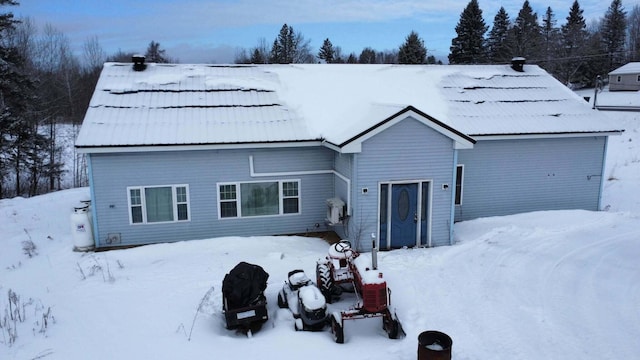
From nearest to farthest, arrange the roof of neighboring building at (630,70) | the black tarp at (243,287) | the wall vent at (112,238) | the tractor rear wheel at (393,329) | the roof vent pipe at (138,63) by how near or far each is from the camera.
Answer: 1. the tractor rear wheel at (393,329)
2. the black tarp at (243,287)
3. the wall vent at (112,238)
4. the roof vent pipe at (138,63)
5. the roof of neighboring building at (630,70)

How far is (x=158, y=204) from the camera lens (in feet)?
43.3

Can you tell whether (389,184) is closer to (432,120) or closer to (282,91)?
(432,120)

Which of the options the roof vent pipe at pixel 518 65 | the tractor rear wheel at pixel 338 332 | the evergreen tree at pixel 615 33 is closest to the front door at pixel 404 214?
the tractor rear wheel at pixel 338 332

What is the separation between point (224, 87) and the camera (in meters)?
15.8

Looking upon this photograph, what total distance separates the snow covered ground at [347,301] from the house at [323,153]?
90 centimetres

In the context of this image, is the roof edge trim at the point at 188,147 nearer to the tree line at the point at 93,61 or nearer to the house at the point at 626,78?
the tree line at the point at 93,61

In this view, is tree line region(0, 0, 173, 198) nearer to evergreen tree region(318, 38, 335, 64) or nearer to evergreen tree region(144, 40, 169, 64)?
evergreen tree region(144, 40, 169, 64)

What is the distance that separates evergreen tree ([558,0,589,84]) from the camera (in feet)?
176

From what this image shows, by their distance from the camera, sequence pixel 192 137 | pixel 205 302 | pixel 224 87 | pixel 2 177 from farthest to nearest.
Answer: pixel 2 177, pixel 224 87, pixel 192 137, pixel 205 302

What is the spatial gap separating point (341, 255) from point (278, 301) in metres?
1.61

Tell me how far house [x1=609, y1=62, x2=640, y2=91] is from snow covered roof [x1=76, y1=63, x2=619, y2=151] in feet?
144

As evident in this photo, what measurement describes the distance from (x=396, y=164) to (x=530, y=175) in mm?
6238

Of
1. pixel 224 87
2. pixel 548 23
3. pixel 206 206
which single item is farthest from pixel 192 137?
pixel 548 23

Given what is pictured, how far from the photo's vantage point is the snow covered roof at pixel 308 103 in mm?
13117
